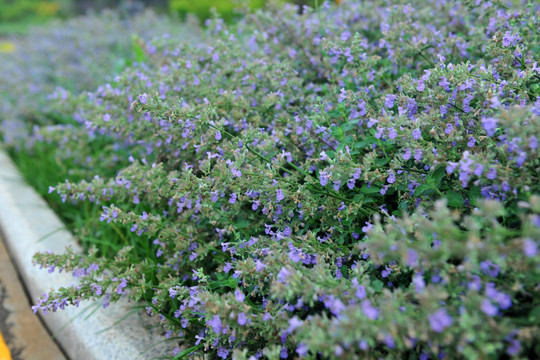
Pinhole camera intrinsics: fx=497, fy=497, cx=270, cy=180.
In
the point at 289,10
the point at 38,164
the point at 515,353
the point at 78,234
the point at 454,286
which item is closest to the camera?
the point at 515,353

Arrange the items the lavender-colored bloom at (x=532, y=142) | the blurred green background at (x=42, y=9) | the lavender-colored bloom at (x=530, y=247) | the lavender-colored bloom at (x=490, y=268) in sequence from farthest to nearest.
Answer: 1. the blurred green background at (x=42, y=9)
2. the lavender-colored bloom at (x=532, y=142)
3. the lavender-colored bloom at (x=490, y=268)
4. the lavender-colored bloom at (x=530, y=247)

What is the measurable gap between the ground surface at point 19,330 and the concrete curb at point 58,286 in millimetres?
42

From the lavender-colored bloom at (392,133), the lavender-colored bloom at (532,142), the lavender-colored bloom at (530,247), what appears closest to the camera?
the lavender-colored bloom at (530,247)

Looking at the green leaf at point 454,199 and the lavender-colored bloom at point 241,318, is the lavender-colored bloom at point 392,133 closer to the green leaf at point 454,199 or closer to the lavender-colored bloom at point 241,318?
the green leaf at point 454,199

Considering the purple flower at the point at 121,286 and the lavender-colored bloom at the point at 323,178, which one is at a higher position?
the lavender-colored bloom at the point at 323,178

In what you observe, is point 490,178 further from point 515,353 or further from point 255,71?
point 255,71

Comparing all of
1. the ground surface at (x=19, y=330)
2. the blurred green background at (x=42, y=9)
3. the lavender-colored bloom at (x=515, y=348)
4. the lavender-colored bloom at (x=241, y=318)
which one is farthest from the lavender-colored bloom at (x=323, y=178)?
the blurred green background at (x=42, y=9)

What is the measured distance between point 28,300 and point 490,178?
7.33 feet

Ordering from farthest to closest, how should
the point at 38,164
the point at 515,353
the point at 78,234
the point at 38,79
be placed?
the point at 38,79 → the point at 38,164 → the point at 78,234 → the point at 515,353

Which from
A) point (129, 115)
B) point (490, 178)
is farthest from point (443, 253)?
point (129, 115)

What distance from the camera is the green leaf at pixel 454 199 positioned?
1498mm

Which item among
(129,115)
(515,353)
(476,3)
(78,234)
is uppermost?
(476,3)

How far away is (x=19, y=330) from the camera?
88.8 inches

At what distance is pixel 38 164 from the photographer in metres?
3.48
